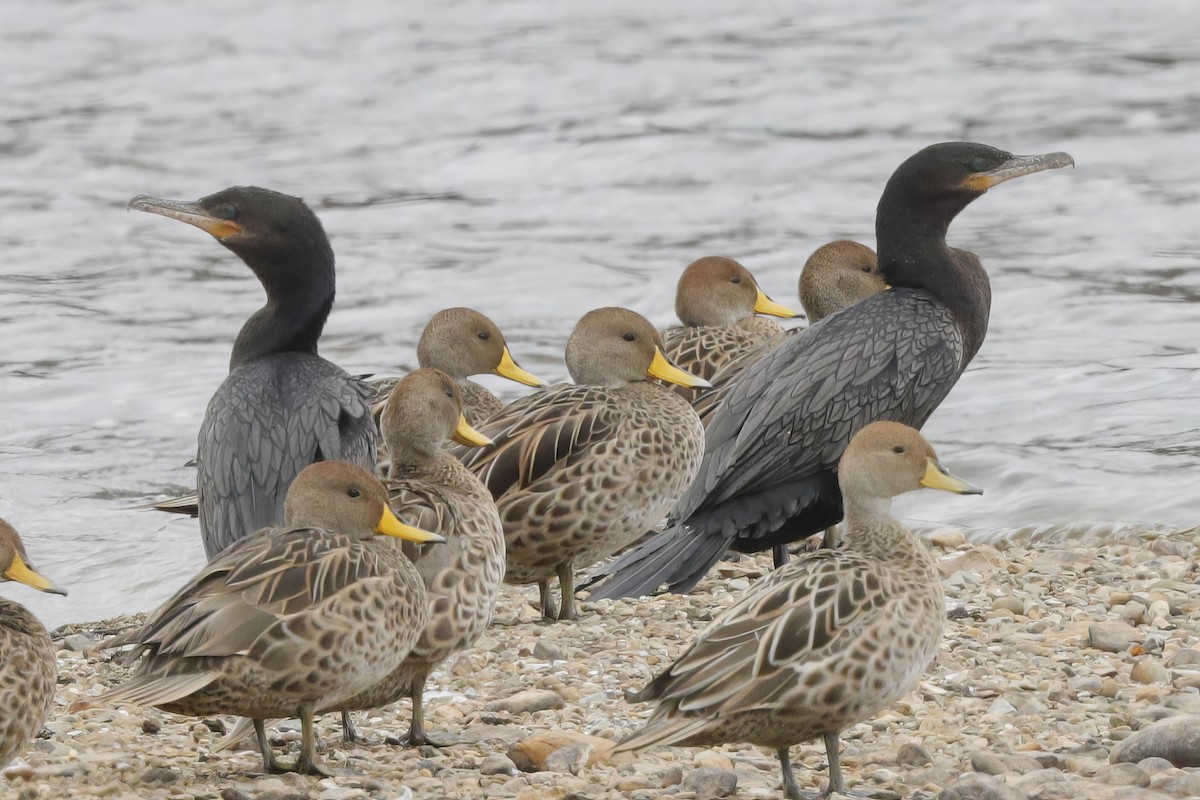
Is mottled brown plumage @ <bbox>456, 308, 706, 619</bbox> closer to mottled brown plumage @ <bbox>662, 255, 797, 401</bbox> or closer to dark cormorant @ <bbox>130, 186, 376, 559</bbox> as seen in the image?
dark cormorant @ <bbox>130, 186, 376, 559</bbox>

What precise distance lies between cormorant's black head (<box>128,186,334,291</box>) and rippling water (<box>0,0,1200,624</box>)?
1700 millimetres

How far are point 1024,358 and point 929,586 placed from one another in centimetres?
677

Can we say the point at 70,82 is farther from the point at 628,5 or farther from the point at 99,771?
the point at 99,771

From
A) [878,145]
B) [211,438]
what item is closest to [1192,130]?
[878,145]

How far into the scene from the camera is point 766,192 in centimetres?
1625

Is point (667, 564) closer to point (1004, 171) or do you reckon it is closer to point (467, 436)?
point (467, 436)

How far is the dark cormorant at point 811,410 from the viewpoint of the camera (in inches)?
278

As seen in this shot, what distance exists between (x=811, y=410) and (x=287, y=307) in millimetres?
2218

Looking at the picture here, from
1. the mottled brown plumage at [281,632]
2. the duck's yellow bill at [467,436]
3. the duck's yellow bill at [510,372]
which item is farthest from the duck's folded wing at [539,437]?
the mottled brown plumage at [281,632]

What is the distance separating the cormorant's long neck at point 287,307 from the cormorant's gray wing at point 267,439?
392mm

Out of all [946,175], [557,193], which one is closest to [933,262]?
[946,175]

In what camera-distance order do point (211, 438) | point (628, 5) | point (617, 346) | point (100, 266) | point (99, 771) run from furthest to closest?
point (628, 5) → point (100, 266) → point (617, 346) → point (211, 438) → point (99, 771)

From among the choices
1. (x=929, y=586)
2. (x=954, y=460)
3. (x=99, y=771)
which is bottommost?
(x=954, y=460)

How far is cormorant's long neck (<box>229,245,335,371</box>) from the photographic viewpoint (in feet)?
25.3
